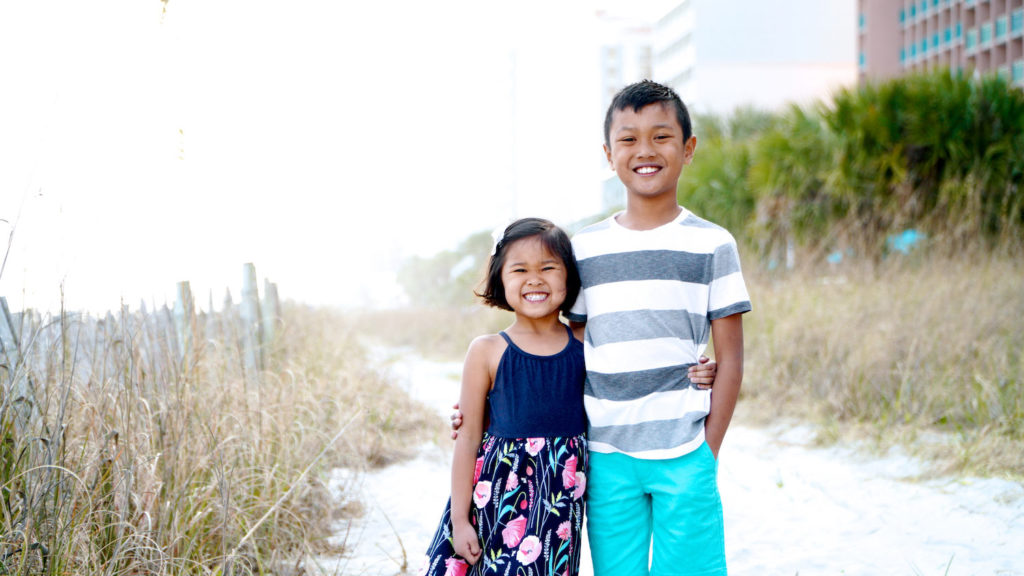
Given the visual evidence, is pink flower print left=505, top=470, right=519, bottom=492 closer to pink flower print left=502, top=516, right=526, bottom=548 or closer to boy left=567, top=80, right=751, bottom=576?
pink flower print left=502, top=516, right=526, bottom=548

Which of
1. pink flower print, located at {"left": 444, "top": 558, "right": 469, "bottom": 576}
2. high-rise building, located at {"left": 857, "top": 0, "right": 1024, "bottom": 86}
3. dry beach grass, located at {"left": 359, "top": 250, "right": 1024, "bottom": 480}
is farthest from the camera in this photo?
high-rise building, located at {"left": 857, "top": 0, "right": 1024, "bottom": 86}

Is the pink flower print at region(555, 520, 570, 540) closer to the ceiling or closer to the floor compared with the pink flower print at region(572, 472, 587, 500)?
closer to the floor

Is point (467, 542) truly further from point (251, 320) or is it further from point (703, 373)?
point (251, 320)

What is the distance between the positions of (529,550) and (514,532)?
5cm

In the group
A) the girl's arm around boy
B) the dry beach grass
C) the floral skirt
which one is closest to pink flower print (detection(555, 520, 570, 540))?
the floral skirt

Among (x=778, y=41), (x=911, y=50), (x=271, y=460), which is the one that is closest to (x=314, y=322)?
(x=271, y=460)

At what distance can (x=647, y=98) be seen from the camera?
76.8 inches

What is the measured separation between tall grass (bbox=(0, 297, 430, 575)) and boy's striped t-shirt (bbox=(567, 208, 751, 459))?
3.55 ft

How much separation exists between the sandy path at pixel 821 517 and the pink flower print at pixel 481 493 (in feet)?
2.81

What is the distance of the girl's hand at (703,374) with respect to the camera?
188 centimetres

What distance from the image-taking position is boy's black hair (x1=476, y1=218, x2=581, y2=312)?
203cm

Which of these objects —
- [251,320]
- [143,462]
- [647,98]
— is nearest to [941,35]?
[251,320]

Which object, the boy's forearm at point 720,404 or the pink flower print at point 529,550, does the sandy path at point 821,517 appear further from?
the boy's forearm at point 720,404

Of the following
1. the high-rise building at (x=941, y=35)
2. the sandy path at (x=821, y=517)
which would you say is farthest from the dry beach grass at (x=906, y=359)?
the high-rise building at (x=941, y=35)
